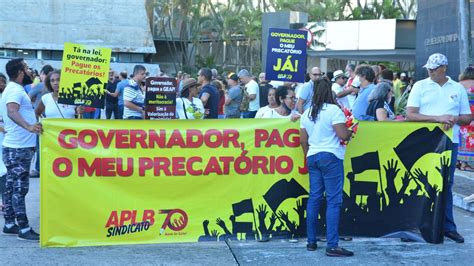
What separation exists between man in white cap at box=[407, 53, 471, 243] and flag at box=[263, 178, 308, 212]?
1.43 metres

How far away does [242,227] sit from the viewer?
714 centimetres

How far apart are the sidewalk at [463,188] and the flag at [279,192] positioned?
3175 mm

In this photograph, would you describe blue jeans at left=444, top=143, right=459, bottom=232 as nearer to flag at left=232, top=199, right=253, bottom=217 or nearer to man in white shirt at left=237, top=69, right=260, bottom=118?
flag at left=232, top=199, right=253, bottom=217

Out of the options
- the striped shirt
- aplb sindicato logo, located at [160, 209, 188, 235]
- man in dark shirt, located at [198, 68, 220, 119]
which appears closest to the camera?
aplb sindicato logo, located at [160, 209, 188, 235]

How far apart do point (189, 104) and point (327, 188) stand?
334cm

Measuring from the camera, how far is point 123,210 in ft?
22.6

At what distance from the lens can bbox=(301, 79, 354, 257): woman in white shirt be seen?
6.48 meters

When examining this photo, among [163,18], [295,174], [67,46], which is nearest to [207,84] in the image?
[67,46]

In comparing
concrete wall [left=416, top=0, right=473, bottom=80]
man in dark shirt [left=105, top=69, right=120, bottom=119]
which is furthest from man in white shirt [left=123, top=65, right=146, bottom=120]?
concrete wall [left=416, top=0, right=473, bottom=80]

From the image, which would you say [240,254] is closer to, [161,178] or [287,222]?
[287,222]

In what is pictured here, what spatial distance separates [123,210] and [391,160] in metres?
2.76

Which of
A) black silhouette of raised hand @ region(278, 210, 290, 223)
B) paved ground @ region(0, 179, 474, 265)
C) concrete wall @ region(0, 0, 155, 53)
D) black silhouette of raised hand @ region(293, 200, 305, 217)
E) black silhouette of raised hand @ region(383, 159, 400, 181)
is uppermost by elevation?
concrete wall @ region(0, 0, 155, 53)

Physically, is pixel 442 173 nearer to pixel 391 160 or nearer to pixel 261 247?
pixel 391 160

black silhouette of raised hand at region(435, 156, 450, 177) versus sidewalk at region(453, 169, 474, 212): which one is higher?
black silhouette of raised hand at region(435, 156, 450, 177)
